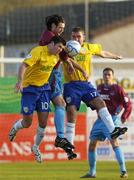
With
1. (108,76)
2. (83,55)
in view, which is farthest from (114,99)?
(83,55)

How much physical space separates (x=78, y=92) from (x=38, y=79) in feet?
3.66

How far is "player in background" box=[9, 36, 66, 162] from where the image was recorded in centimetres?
1639

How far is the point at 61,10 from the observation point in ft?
168

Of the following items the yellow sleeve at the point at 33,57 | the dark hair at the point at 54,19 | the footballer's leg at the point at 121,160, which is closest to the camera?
the yellow sleeve at the point at 33,57

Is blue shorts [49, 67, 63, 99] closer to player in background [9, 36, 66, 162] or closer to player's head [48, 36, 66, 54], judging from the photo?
player in background [9, 36, 66, 162]

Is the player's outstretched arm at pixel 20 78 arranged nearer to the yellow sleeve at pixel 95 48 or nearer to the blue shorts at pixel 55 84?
the blue shorts at pixel 55 84

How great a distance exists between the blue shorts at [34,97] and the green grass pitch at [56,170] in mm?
1769

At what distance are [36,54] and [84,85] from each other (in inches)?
64.9

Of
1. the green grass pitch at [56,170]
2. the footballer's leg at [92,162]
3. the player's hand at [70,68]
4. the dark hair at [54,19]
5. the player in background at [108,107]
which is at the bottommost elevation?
the green grass pitch at [56,170]

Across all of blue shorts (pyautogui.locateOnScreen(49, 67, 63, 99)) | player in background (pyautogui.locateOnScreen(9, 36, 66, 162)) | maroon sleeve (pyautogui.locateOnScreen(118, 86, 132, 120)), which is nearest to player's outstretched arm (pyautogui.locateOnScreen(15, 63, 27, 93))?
player in background (pyautogui.locateOnScreen(9, 36, 66, 162))

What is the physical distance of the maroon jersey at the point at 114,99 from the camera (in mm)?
19297

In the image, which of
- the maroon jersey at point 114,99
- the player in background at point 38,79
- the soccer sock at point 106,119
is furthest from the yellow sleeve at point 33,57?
the maroon jersey at point 114,99

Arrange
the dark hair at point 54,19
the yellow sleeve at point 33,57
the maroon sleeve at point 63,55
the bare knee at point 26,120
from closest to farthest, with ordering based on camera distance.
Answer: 1. the yellow sleeve at point 33,57
2. the dark hair at point 54,19
3. the maroon sleeve at point 63,55
4. the bare knee at point 26,120

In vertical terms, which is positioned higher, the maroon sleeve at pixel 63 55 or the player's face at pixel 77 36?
the player's face at pixel 77 36
